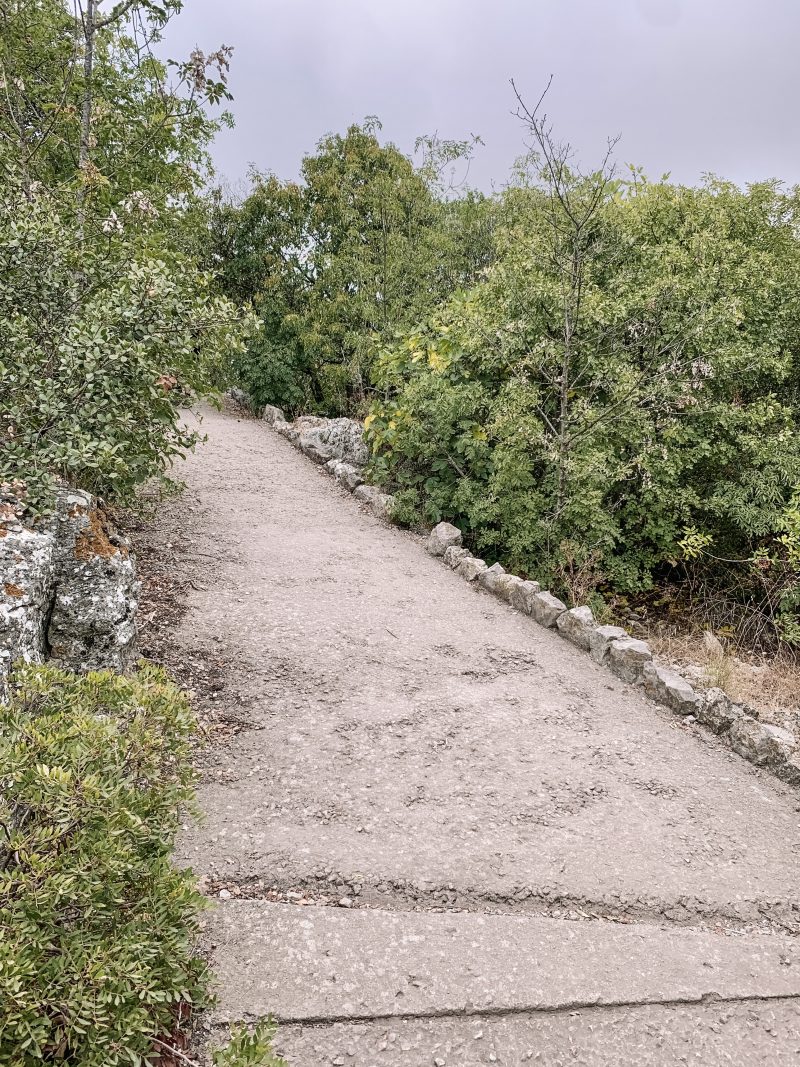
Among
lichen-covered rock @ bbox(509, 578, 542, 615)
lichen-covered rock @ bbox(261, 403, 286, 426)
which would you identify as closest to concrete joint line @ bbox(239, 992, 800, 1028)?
lichen-covered rock @ bbox(509, 578, 542, 615)

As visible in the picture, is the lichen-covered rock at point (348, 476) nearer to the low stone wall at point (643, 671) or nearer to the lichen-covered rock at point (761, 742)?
the low stone wall at point (643, 671)

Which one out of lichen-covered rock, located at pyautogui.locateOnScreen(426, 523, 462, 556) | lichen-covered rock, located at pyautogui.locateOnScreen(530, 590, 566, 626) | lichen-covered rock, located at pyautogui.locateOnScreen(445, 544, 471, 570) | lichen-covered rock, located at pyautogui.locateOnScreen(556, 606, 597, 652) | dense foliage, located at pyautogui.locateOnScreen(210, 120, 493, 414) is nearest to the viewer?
lichen-covered rock, located at pyautogui.locateOnScreen(556, 606, 597, 652)

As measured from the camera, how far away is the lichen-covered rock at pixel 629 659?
539cm

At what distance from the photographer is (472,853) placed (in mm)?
A: 3332

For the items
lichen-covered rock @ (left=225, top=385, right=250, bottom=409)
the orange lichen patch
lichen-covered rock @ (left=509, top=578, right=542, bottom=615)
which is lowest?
lichen-covered rock @ (left=509, top=578, right=542, bottom=615)

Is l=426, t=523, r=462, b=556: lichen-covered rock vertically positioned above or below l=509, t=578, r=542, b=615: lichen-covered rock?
above

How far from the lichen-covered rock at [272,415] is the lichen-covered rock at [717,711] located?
1053cm

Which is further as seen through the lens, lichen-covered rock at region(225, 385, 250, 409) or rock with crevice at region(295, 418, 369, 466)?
lichen-covered rock at region(225, 385, 250, 409)

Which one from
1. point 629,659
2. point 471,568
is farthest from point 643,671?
point 471,568

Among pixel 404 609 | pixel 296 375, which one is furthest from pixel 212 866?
pixel 296 375

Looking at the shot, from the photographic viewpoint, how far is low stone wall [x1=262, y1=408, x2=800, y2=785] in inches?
179

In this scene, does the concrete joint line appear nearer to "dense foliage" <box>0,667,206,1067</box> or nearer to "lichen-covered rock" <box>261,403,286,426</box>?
"dense foliage" <box>0,667,206,1067</box>

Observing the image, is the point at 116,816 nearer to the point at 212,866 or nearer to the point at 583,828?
the point at 212,866

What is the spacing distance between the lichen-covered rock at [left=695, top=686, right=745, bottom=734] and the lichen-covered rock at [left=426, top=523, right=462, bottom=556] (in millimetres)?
3215
